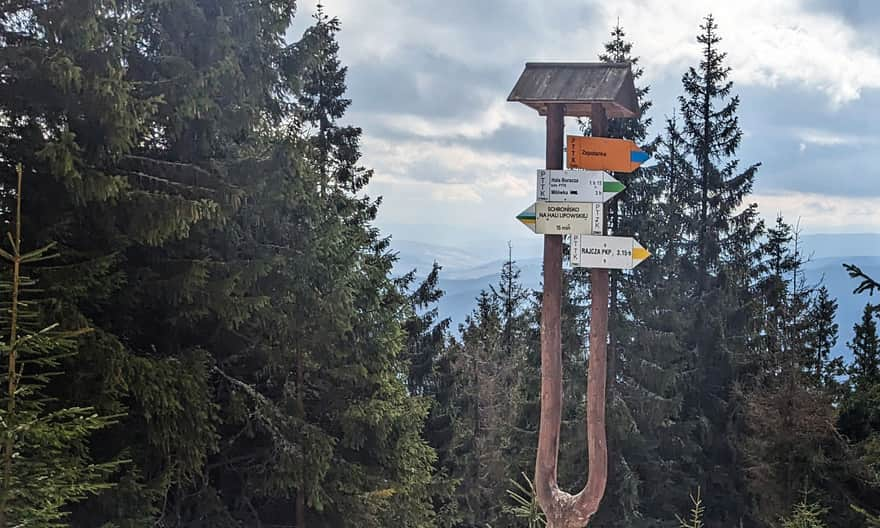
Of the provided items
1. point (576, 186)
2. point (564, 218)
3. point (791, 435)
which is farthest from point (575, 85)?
point (791, 435)

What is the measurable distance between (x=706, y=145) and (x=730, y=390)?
22.5 ft

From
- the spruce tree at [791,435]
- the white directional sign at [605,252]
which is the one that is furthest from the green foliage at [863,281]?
the spruce tree at [791,435]

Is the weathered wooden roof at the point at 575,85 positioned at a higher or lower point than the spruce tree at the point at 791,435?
higher

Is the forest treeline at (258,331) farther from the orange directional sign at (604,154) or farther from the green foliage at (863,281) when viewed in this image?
the orange directional sign at (604,154)

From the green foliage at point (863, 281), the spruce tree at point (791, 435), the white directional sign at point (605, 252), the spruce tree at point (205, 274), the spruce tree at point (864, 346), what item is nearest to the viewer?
the green foliage at point (863, 281)

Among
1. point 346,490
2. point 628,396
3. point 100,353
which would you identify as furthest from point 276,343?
point 628,396

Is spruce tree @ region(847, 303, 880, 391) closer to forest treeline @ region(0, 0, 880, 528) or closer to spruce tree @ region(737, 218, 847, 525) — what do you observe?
forest treeline @ region(0, 0, 880, 528)

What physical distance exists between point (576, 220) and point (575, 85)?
3.86 feet

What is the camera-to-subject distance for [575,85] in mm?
5934

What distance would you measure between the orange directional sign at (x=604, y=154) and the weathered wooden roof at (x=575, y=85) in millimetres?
334

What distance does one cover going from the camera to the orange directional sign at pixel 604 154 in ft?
19.3

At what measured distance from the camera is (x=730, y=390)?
1789cm

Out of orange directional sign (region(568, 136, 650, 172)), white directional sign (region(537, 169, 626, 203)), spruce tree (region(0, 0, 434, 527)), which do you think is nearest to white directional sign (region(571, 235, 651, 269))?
white directional sign (region(537, 169, 626, 203))

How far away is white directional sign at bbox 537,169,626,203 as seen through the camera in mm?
5852
